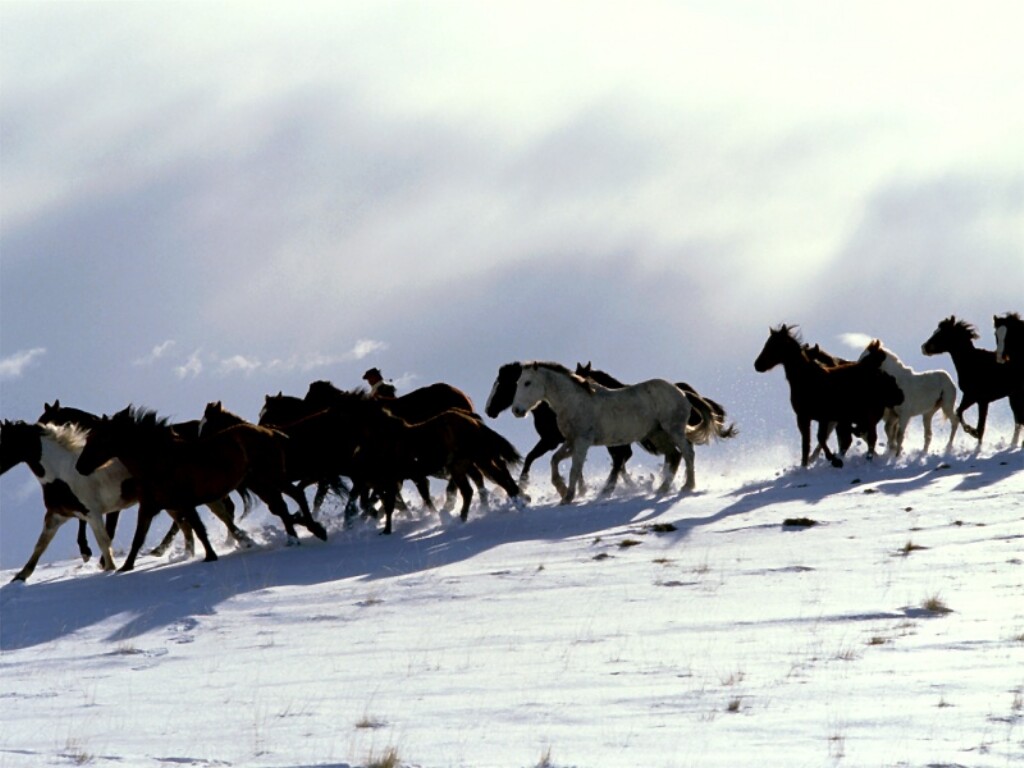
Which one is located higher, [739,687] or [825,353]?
[825,353]

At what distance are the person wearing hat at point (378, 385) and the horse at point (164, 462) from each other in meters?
4.28

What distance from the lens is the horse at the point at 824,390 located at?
69.1 feet

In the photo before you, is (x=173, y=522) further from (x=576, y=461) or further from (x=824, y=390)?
(x=824, y=390)

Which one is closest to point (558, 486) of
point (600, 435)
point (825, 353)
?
point (600, 435)

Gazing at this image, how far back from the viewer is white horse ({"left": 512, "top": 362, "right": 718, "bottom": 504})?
62.3 ft

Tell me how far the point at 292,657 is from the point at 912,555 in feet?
20.1

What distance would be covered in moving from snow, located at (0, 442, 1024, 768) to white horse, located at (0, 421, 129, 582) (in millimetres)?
564

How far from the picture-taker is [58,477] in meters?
17.0

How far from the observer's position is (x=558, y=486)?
63.3 ft

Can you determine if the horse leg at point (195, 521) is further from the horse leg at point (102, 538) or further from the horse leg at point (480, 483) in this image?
the horse leg at point (480, 483)

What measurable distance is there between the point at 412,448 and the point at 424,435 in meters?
0.22

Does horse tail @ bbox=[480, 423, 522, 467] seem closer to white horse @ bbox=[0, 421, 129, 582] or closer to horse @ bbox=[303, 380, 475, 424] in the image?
horse @ bbox=[303, 380, 475, 424]

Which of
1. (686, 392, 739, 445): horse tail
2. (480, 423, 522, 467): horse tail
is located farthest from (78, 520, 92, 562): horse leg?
(686, 392, 739, 445): horse tail

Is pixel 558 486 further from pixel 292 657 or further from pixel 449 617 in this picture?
pixel 292 657
